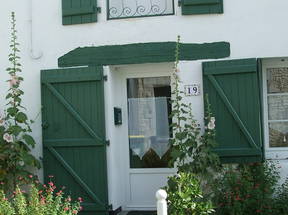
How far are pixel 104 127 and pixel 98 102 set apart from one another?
0.37 meters

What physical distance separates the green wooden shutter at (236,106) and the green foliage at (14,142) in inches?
104

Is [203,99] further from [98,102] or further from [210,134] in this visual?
[98,102]

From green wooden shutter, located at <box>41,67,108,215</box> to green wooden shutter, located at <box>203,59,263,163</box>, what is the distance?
5.36 ft

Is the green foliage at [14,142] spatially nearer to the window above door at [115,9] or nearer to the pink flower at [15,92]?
the pink flower at [15,92]

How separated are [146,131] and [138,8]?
1848 millimetres

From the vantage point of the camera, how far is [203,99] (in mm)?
7141

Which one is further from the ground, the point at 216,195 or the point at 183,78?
the point at 183,78

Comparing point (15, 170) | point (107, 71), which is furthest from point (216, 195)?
point (15, 170)

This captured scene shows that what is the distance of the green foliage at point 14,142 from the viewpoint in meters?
7.11

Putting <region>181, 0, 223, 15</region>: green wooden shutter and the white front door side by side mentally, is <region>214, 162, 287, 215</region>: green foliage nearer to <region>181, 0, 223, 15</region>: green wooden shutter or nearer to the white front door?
the white front door

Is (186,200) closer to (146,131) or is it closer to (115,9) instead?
(146,131)

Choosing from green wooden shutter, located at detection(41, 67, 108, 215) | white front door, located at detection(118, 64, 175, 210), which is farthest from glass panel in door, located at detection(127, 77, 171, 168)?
green wooden shutter, located at detection(41, 67, 108, 215)

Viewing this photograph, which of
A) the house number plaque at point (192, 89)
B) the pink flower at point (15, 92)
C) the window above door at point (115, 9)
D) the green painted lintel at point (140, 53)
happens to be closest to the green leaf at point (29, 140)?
the pink flower at point (15, 92)

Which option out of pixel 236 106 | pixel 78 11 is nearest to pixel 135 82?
pixel 78 11
